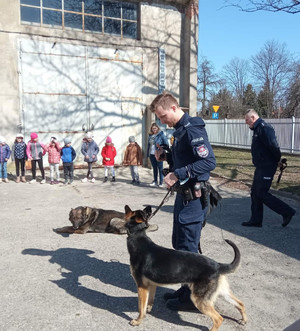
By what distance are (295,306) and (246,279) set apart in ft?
2.29

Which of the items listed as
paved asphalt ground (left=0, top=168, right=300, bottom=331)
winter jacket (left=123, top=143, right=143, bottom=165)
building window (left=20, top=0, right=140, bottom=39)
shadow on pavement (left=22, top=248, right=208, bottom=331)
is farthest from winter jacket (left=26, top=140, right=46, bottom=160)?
shadow on pavement (left=22, top=248, right=208, bottom=331)

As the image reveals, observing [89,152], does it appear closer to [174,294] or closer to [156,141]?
[156,141]

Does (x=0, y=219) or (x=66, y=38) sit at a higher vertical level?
(x=66, y=38)

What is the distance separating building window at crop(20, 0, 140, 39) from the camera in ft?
39.3

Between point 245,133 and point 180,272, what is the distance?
68.4ft

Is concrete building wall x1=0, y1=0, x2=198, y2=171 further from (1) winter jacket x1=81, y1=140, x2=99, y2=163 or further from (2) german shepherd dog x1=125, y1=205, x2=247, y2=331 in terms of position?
(2) german shepherd dog x1=125, y1=205, x2=247, y2=331

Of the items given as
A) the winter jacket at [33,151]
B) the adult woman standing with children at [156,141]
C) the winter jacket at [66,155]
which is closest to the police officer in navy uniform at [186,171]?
the adult woman standing with children at [156,141]

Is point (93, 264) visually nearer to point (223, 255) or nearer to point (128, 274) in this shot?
point (128, 274)

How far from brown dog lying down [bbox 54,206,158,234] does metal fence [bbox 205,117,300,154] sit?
15.2 metres

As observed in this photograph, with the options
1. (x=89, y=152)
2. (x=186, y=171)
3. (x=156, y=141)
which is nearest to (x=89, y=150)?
(x=89, y=152)

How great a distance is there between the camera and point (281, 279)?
159 inches

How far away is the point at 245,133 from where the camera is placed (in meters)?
22.6

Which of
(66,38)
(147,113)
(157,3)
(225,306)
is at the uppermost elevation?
(157,3)

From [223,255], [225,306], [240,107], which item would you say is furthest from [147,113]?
[240,107]
